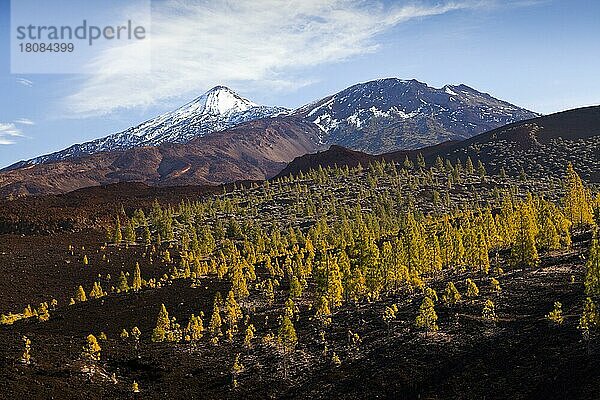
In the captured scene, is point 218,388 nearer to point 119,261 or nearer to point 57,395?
point 57,395

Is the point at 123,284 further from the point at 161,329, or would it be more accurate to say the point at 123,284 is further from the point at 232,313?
the point at 232,313

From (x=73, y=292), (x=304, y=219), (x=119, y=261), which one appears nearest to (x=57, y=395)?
(x=73, y=292)

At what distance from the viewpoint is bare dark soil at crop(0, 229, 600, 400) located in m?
36.3

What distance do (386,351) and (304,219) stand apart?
97.8 m

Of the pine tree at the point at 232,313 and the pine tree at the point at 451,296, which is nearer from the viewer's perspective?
the pine tree at the point at 451,296

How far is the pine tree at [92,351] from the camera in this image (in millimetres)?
46344

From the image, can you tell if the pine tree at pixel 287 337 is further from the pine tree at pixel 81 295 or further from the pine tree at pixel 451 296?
the pine tree at pixel 81 295

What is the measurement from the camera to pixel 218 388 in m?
41.8

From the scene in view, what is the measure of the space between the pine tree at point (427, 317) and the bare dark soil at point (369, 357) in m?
0.94

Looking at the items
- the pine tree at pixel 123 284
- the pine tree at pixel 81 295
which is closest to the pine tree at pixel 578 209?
the pine tree at pixel 123 284

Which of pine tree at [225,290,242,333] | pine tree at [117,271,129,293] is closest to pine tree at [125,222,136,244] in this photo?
pine tree at [117,271,129,293]

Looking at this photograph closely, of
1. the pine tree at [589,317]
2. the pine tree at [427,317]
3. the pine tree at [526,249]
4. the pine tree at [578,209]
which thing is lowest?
the pine tree at [427,317]

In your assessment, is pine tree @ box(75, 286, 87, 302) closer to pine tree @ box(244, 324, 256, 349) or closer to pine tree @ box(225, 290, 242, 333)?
pine tree @ box(225, 290, 242, 333)

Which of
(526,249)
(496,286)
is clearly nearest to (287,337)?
(496,286)
